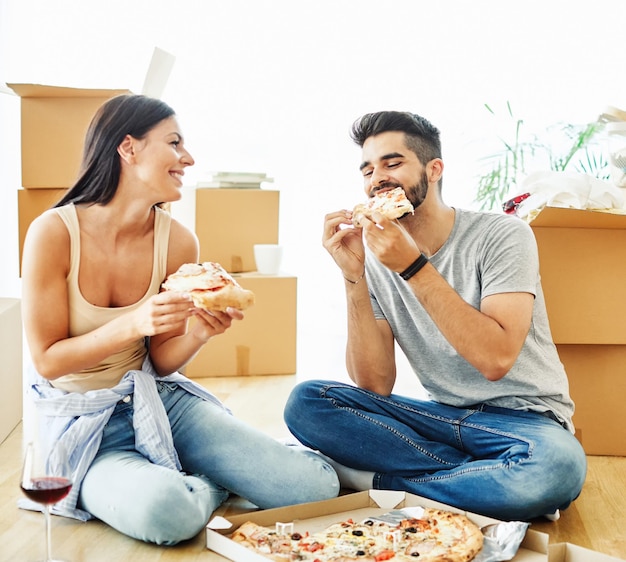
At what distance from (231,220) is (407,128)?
1978mm

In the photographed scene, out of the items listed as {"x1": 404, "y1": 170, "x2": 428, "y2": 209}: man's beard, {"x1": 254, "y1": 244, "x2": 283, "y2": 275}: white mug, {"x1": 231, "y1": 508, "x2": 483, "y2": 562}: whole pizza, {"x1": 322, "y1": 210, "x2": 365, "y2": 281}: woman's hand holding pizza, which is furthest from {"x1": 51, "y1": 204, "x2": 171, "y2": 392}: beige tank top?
{"x1": 254, "y1": 244, "x2": 283, "y2": 275}: white mug

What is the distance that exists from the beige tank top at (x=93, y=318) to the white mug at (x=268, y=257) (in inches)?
74.0

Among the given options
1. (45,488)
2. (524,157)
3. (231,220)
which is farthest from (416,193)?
(524,157)

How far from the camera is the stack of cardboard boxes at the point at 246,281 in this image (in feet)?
13.3

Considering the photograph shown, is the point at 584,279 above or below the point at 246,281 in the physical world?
above

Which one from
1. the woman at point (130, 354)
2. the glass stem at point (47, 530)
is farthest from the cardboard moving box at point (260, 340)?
the glass stem at point (47, 530)

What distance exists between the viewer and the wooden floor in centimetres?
189

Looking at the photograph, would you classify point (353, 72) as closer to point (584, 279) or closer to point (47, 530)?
point (584, 279)

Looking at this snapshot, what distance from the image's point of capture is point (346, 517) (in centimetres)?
204

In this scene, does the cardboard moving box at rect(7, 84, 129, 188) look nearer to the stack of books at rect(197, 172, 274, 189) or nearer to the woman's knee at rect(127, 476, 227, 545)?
the stack of books at rect(197, 172, 274, 189)

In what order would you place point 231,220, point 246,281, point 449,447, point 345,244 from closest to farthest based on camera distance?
1. point 449,447
2. point 345,244
3. point 246,281
4. point 231,220

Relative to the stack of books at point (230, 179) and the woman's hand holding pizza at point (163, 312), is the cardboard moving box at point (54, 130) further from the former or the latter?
the woman's hand holding pizza at point (163, 312)

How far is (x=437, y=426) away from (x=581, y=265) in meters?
0.75

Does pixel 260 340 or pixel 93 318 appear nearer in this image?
pixel 93 318
